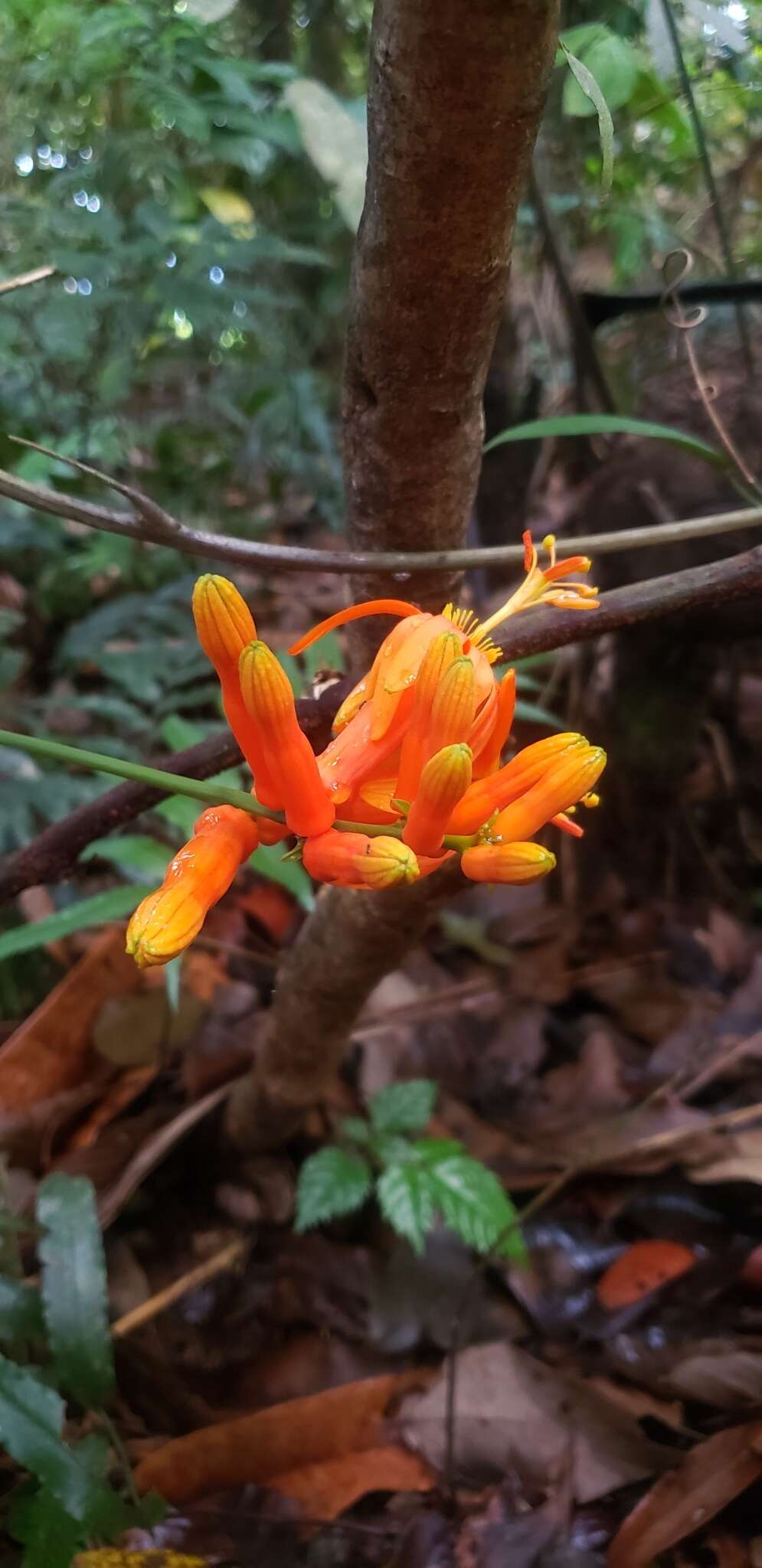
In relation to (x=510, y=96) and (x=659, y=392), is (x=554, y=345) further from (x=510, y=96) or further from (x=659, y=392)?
(x=510, y=96)

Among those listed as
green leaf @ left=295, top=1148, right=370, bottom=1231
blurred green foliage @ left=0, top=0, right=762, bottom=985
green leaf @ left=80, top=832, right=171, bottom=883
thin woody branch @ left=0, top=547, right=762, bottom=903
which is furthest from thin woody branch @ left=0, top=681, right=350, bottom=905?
green leaf @ left=295, top=1148, right=370, bottom=1231

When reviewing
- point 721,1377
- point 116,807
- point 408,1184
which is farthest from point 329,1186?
point 116,807

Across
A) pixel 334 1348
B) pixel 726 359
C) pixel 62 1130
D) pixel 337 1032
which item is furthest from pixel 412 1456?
pixel 726 359

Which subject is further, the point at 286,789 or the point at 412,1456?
the point at 412,1456

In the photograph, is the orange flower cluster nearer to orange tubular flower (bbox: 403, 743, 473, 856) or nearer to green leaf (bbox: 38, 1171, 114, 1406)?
orange tubular flower (bbox: 403, 743, 473, 856)


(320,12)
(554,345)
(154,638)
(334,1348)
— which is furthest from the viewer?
(320,12)

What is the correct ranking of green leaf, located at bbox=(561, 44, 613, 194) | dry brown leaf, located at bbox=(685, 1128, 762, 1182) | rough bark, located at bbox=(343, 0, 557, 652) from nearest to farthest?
1. rough bark, located at bbox=(343, 0, 557, 652)
2. green leaf, located at bbox=(561, 44, 613, 194)
3. dry brown leaf, located at bbox=(685, 1128, 762, 1182)
